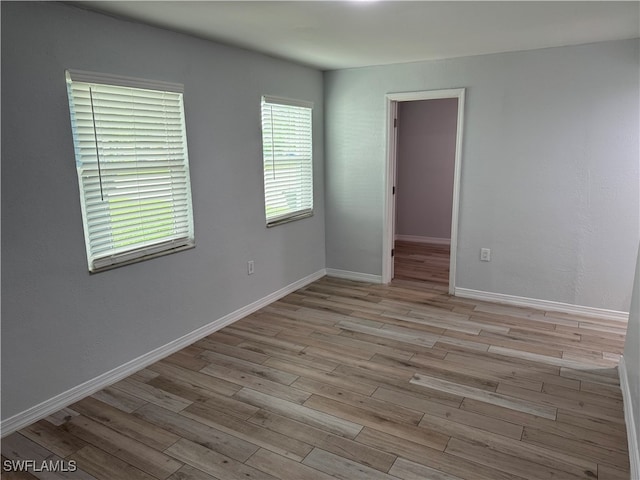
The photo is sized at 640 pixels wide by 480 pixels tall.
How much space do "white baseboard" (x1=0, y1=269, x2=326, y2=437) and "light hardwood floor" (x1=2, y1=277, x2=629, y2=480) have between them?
56 millimetres

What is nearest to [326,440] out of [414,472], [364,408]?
[364,408]

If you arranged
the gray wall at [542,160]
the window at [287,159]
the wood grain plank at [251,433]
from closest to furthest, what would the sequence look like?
the wood grain plank at [251,433] < the gray wall at [542,160] < the window at [287,159]

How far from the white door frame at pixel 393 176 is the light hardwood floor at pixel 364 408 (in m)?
0.91

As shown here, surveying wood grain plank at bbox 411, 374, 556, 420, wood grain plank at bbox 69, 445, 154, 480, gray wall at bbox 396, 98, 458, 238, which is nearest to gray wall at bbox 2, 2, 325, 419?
wood grain plank at bbox 69, 445, 154, 480

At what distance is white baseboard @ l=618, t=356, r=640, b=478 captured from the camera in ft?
6.39

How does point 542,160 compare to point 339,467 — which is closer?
point 339,467

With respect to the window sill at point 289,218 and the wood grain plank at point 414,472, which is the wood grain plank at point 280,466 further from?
the window sill at point 289,218

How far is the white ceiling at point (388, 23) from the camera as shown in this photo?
247 centimetres

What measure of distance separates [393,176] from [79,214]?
3.14 m

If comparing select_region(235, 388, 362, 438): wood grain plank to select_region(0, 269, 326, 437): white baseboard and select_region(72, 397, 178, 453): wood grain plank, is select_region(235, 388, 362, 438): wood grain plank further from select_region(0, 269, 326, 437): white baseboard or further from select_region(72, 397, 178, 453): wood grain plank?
select_region(0, 269, 326, 437): white baseboard

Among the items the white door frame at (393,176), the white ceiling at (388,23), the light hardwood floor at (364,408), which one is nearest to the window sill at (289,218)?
the white door frame at (393,176)

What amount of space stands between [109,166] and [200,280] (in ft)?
3.79

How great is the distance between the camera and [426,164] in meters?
6.66

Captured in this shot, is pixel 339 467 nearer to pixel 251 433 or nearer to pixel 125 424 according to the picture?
pixel 251 433
